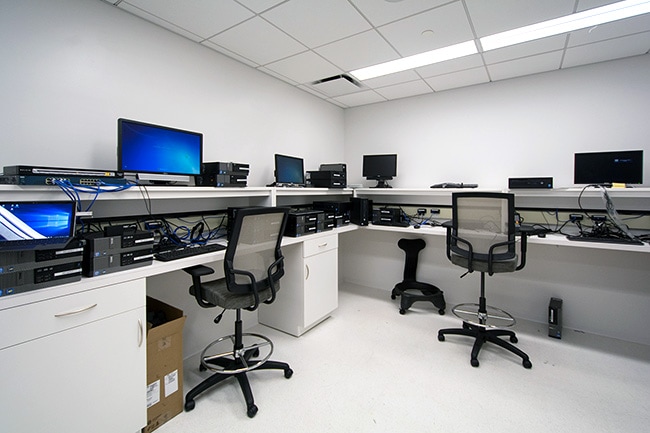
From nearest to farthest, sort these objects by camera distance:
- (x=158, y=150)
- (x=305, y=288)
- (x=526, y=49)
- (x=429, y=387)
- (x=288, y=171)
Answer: (x=158, y=150) < (x=429, y=387) < (x=526, y=49) < (x=305, y=288) < (x=288, y=171)

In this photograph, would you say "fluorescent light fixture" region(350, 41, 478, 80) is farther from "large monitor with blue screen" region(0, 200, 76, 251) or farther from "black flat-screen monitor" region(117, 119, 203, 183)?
"large monitor with blue screen" region(0, 200, 76, 251)

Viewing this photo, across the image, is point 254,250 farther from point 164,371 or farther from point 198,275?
point 164,371

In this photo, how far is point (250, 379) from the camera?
2.07 meters

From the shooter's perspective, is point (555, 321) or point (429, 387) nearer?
point (429, 387)

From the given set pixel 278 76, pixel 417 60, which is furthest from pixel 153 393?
pixel 417 60

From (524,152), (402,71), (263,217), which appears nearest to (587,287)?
(524,152)

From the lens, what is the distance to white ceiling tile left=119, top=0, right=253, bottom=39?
1824mm

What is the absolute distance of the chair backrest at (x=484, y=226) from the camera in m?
2.25

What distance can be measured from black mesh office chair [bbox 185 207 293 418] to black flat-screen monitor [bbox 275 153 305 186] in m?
0.98

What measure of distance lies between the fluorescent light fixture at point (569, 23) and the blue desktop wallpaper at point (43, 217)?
2.90 m

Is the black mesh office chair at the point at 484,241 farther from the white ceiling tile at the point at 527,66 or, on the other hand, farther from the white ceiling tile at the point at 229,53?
the white ceiling tile at the point at 229,53

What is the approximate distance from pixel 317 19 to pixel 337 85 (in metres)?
1.26

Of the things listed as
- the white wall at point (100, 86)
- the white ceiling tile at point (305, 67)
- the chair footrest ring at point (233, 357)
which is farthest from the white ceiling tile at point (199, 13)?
the chair footrest ring at point (233, 357)

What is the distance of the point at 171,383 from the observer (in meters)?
1.71
